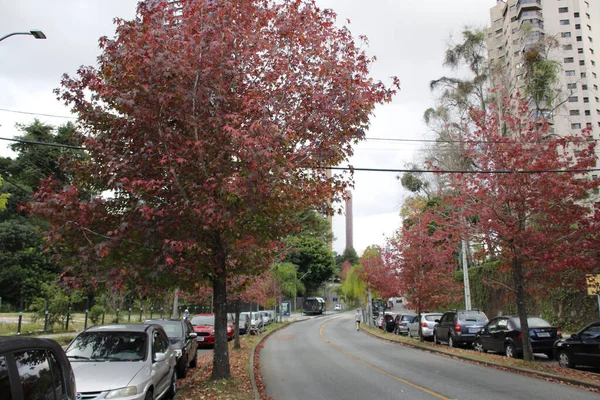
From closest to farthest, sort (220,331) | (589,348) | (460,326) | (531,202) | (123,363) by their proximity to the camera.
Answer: (123,363), (220,331), (589,348), (531,202), (460,326)

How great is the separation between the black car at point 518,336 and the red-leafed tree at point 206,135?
10113 mm

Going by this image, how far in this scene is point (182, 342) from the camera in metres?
12.8

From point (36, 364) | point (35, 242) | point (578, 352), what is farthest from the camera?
point (35, 242)

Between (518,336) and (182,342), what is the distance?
36.8 feet

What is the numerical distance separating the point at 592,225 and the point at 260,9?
10.6m

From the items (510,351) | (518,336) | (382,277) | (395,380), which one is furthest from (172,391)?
(382,277)

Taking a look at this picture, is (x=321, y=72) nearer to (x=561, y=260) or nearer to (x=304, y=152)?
(x=304, y=152)

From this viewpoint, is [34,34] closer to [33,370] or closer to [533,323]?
[33,370]

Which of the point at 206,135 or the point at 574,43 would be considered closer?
the point at 206,135

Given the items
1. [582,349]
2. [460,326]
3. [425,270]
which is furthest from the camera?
[425,270]


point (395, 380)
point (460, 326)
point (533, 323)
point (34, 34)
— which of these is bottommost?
point (395, 380)

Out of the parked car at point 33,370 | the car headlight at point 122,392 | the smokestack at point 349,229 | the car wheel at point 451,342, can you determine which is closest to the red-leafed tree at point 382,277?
the car wheel at point 451,342

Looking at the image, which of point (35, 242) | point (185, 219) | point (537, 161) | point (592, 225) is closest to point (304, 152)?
point (185, 219)

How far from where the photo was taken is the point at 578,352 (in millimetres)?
13047
